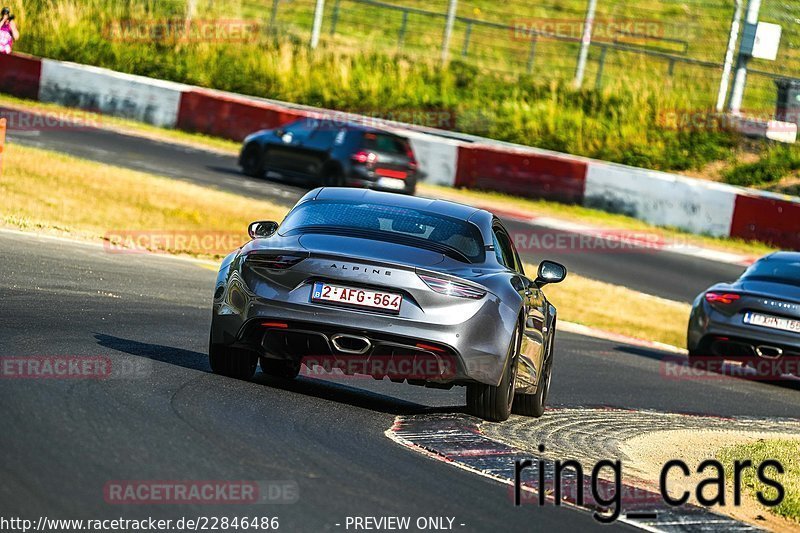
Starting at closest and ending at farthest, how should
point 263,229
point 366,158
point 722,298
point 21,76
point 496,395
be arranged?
point 496,395
point 263,229
point 722,298
point 366,158
point 21,76

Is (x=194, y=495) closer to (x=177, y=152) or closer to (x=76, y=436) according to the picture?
(x=76, y=436)

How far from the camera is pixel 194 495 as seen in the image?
19.0 ft

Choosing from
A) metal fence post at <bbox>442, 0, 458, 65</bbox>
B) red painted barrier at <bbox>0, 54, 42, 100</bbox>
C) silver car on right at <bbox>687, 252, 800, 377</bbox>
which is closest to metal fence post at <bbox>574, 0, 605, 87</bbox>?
metal fence post at <bbox>442, 0, 458, 65</bbox>

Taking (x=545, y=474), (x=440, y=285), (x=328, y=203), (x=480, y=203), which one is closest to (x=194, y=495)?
(x=545, y=474)

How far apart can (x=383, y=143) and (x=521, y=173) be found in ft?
14.7

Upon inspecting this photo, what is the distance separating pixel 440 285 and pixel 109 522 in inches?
135

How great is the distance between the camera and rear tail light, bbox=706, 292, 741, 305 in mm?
15383

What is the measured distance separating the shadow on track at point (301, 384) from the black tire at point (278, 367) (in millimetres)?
58

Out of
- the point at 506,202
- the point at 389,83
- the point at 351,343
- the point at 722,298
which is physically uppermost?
the point at 389,83

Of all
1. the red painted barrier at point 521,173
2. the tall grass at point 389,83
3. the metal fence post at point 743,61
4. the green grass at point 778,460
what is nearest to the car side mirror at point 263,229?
the green grass at point 778,460

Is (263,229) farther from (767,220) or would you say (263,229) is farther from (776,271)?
(767,220)

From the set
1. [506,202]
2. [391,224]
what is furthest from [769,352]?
[506,202]

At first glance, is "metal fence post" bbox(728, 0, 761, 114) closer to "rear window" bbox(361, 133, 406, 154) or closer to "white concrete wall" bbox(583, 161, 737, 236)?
"white concrete wall" bbox(583, 161, 737, 236)

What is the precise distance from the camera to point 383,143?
2831cm
